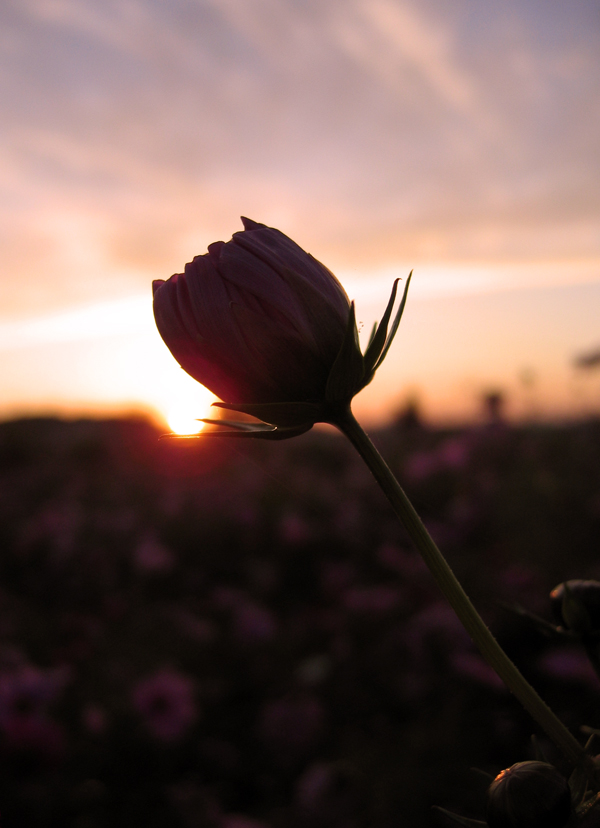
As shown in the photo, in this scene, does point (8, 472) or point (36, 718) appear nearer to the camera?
point (36, 718)

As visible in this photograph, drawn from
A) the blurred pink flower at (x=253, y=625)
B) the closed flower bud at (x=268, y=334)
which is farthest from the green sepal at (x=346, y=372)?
the blurred pink flower at (x=253, y=625)

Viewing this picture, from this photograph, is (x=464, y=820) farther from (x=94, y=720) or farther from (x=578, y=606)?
(x=94, y=720)

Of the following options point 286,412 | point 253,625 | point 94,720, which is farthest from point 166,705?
point 286,412

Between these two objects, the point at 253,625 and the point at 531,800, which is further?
the point at 253,625

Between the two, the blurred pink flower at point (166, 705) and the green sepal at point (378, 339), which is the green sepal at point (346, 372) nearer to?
the green sepal at point (378, 339)

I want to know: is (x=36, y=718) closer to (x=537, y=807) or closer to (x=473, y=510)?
(x=537, y=807)

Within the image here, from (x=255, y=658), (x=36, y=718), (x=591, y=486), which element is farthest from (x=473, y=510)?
(x=36, y=718)
